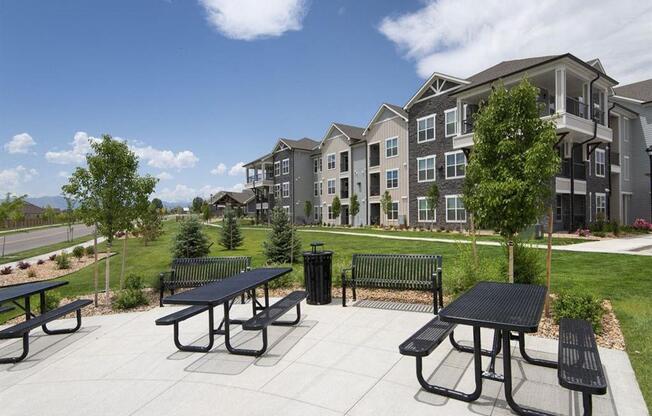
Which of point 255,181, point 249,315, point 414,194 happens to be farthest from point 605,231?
point 255,181

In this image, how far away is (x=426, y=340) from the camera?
4.10m

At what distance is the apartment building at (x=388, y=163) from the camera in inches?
1316

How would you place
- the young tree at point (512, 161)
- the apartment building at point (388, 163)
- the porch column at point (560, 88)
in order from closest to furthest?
the young tree at point (512, 161) → the porch column at point (560, 88) → the apartment building at point (388, 163)

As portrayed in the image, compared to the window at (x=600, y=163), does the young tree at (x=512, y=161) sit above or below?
below

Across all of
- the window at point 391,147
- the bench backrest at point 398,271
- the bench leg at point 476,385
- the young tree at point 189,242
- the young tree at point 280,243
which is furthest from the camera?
the window at point 391,147

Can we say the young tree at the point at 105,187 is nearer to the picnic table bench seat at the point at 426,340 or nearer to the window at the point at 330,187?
the picnic table bench seat at the point at 426,340

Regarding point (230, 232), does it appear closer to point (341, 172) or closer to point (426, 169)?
point (426, 169)

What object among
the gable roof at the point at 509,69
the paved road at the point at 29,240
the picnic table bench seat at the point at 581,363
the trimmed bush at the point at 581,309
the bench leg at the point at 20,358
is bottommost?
the paved road at the point at 29,240

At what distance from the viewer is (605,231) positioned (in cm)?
2281

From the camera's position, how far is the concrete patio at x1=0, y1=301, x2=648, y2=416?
369 cm

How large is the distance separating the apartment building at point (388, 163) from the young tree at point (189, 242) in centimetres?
2137

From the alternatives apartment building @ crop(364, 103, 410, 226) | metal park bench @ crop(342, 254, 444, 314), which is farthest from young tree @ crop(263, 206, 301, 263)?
apartment building @ crop(364, 103, 410, 226)

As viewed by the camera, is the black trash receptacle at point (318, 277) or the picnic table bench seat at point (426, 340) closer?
the picnic table bench seat at point (426, 340)

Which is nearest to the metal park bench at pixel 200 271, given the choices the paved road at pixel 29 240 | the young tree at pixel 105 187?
the young tree at pixel 105 187
